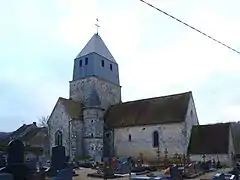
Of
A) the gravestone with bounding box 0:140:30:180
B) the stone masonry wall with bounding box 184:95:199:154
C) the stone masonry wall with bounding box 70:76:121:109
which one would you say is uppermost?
the stone masonry wall with bounding box 70:76:121:109

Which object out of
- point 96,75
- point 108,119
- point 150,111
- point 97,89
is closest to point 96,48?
point 96,75

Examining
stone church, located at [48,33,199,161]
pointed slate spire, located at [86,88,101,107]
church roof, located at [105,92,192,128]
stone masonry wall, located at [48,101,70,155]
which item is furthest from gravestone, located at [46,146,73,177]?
pointed slate spire, located at [86,88,101,107]

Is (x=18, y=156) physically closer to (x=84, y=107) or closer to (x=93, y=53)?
(x=84, y=107)

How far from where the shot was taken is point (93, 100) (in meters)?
36.8

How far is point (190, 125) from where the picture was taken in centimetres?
3194

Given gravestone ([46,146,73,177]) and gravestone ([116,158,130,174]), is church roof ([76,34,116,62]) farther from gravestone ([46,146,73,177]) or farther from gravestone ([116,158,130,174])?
gravestone ([46,146,73,177])

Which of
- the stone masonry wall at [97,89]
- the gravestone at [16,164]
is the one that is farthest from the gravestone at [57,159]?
the stone masonry wall at [97,89]

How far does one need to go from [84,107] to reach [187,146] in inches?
495

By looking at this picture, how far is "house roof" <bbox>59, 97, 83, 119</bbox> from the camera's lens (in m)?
35.8

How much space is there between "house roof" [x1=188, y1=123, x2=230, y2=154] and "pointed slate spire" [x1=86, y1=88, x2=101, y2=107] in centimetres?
1113

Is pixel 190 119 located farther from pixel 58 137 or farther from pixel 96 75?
pixel 58 137

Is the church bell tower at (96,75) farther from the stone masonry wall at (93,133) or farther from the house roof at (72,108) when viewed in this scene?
the stone masonry wall at (93,133)

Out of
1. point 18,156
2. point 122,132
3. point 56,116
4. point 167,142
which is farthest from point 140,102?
point 18,156

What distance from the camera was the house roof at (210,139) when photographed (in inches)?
1134
